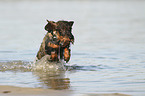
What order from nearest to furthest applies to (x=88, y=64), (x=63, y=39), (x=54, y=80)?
(x=54, y=80), (x=63, y=39), (x=88, y=64)

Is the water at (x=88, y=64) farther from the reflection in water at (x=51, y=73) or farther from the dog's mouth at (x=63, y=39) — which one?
the dog's mouth at (x=63, y=39)

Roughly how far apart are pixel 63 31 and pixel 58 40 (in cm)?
27

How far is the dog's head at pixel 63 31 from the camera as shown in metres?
10.6

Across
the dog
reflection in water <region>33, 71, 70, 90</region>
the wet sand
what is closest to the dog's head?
the dog

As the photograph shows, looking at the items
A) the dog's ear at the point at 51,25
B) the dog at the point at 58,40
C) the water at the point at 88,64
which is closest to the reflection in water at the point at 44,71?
the water at the point at 88,64

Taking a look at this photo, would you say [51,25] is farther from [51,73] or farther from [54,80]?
[54,80]

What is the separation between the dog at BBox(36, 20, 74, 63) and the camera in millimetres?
10648

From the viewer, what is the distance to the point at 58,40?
10711 mm

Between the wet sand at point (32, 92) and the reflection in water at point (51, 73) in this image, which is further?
the reflection in water at point (51, 73)

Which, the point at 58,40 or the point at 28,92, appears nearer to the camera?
the point at 28,92

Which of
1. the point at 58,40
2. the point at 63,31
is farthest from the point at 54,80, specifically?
the point at 63,31

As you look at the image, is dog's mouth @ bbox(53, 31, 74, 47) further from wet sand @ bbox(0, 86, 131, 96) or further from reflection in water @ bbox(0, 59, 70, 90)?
wet sand @ bbox(0, 86, 131, 96)

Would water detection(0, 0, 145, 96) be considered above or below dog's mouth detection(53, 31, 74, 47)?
below

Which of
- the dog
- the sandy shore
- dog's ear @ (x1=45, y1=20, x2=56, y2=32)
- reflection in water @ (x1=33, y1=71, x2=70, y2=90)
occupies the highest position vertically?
dog's ear @ (x1=45, y1=20, x2=56, y2=32)
